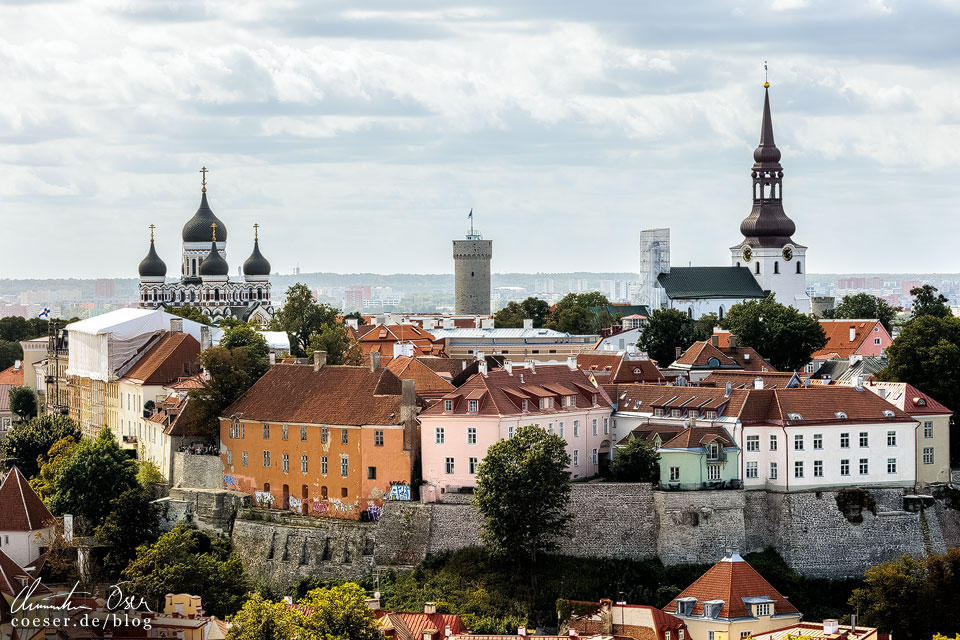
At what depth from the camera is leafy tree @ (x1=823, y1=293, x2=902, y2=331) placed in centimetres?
13225

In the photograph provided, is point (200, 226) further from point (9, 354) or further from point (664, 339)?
point (664, 339)

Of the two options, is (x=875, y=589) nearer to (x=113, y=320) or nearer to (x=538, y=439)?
(x=538, y=439)

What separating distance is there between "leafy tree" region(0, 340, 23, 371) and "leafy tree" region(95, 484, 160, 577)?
199ft

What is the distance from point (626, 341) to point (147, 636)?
56.7 meters

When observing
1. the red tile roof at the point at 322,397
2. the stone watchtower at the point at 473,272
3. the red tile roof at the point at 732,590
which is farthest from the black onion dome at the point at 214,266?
the red tile roof at the point at 732,590

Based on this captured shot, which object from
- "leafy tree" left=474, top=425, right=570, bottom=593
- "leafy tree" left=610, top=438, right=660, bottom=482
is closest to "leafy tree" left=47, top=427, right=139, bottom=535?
"leafy tree" left=474, top=425, right=570, bottom=593

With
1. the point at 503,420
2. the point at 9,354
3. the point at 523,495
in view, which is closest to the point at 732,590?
the point at 523,495

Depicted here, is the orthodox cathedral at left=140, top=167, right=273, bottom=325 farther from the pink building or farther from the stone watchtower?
the pink building

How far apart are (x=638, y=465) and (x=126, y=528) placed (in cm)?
2113

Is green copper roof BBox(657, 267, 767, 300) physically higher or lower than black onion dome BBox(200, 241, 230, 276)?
lower

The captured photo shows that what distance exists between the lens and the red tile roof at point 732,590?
2346 inches

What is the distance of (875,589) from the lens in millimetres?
61375

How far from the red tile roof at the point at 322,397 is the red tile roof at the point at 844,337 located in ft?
129

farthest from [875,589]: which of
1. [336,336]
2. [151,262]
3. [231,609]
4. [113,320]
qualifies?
[151,262]
